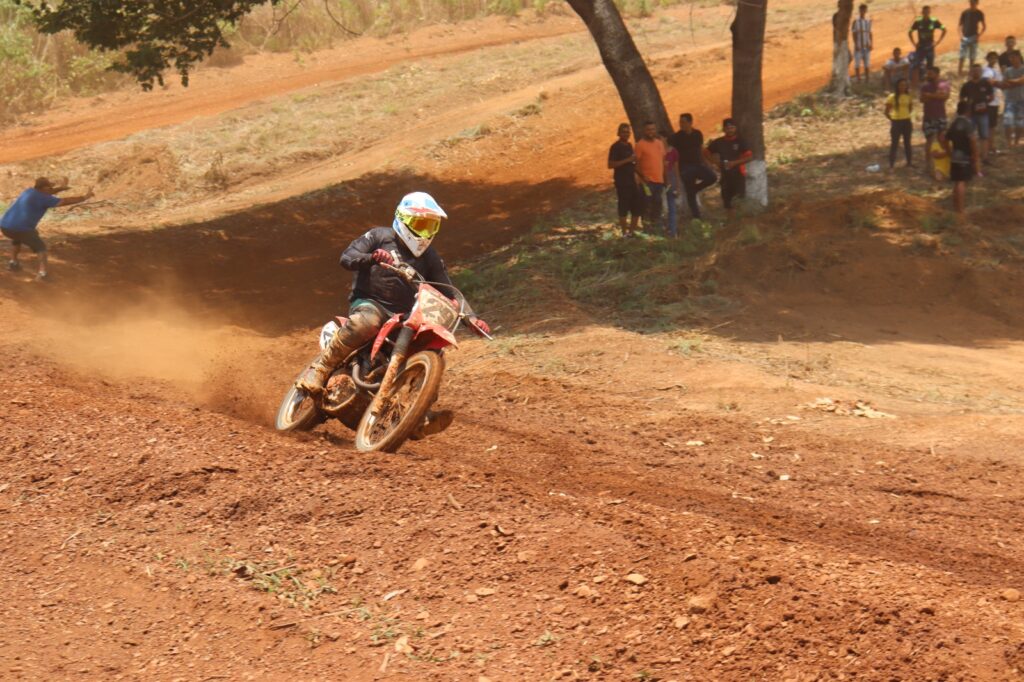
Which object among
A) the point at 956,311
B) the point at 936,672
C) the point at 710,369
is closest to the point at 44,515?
the point at 936,672

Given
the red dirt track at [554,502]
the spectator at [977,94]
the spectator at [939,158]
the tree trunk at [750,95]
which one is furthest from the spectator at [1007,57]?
the red dirt track at [554,502]

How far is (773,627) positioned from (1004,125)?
59.9 ft

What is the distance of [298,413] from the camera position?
31.8ft

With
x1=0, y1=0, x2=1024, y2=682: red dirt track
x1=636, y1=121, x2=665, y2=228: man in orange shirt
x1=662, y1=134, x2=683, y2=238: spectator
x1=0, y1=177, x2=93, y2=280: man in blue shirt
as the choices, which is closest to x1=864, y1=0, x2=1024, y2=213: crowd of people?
x1=0, y1=0, x2=1024, y2=682: red dirt track

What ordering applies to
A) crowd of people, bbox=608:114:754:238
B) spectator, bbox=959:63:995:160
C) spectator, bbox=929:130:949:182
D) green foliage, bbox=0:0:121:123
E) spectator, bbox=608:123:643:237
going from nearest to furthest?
crowd of people, bbox=608:114:754:238
spectator, bbox=608:123:643:237
spectator, bbox=929:130:949:182
spectator, bbox=959:63:995:160
green foliage, bbox=0:0:121:123

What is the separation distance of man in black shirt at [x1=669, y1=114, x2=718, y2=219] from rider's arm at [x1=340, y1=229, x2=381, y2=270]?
9.80m

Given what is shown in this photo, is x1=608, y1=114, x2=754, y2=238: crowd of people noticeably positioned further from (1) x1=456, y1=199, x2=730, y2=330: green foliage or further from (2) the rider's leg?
(2) the rider's leg

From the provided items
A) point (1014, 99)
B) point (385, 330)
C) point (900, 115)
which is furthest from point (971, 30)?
point (385, 330)

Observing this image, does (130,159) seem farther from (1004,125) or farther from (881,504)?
(881,504)

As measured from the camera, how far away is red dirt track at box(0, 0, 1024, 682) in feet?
18.4

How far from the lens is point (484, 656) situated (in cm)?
559

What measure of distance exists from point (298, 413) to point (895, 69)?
1880 centimetres

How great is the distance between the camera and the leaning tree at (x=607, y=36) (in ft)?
56.1

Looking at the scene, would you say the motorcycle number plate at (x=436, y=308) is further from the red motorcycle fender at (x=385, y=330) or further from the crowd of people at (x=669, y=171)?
the crowd of people at (x=669, y=171)
